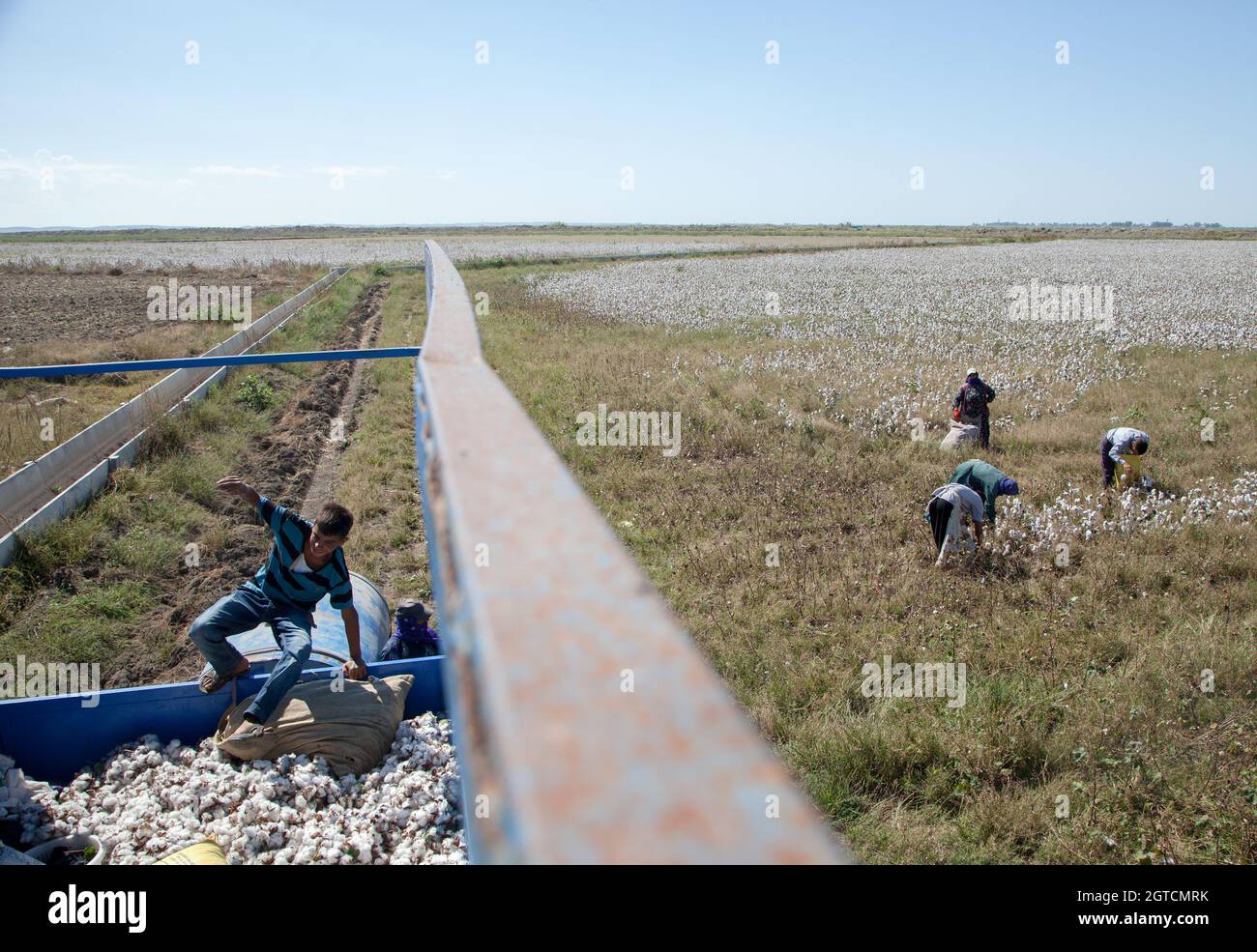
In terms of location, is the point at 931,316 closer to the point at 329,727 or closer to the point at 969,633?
the point at 969,633

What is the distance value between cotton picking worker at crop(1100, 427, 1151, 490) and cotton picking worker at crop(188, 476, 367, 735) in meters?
9.27

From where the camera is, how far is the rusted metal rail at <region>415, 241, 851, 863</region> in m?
0.47

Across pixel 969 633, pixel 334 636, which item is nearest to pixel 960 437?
pixel 969 633

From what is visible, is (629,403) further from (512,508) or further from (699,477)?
(512,508)

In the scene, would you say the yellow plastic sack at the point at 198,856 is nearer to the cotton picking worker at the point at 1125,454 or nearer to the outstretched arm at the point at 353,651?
the outstretched arm at the point at 353,651

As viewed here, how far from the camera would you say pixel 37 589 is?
7.14 meters

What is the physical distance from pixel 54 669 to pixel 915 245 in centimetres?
7310

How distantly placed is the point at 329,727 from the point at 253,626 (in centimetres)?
93

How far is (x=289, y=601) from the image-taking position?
15.6 ft

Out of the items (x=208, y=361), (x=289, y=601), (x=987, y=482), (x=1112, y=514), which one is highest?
(x=208, y=361)

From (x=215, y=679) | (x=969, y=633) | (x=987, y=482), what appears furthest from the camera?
(x=987, y=482)

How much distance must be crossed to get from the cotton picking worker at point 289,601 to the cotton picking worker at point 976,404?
940 centimetres

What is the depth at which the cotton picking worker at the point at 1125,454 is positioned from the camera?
951 centimetres

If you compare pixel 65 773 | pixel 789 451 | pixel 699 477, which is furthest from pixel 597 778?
pixel 789 451
